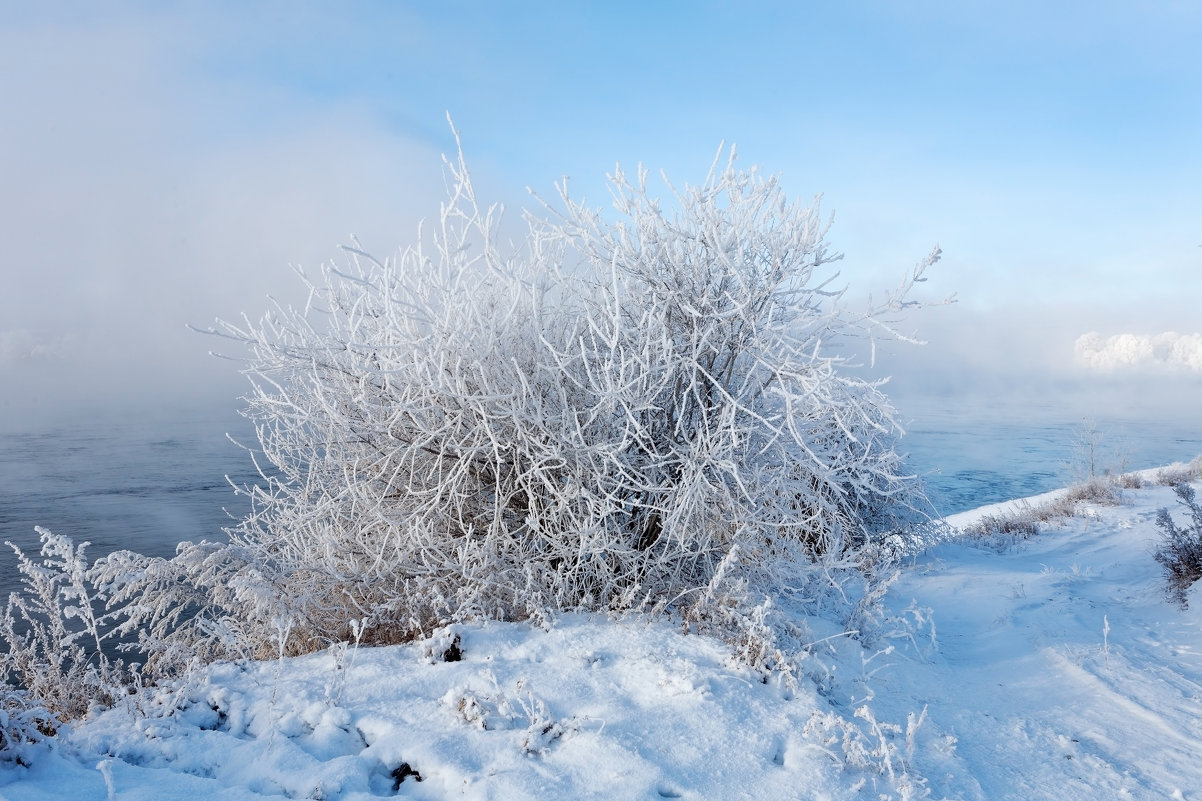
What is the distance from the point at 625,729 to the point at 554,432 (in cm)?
169

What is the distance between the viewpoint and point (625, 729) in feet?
9.59

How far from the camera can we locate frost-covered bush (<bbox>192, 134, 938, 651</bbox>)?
12.9 ft

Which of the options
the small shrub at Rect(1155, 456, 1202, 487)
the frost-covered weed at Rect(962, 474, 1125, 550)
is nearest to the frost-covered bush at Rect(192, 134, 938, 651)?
the frost-covered weed at Rect(962, 474, 1125, 550)

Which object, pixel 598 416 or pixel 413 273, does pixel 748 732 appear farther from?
pixel 413 273

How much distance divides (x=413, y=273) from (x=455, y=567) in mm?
1911

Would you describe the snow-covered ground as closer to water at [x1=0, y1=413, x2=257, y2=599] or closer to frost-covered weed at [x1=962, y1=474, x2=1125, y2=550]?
frost-covered weed at [x1=962, y1=474, x2=1125, y2=550]

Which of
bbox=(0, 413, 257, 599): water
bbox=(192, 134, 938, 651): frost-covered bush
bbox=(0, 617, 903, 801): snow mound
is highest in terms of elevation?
bbox=(192, 134, 938, 651): frost-covered bush

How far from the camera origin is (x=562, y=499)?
381cm

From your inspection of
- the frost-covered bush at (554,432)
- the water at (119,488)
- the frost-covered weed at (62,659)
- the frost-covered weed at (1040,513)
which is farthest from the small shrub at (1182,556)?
the water at (119,488)

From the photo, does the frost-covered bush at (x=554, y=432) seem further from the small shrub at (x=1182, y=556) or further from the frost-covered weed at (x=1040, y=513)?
the frost-covered weed at (x=1040, y=513)

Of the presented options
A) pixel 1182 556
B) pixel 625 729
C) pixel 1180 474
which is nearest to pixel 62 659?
pixel 625 729

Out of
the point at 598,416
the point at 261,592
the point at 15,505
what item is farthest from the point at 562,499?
the point at 15,505

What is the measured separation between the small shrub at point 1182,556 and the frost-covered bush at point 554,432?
506 centimetres

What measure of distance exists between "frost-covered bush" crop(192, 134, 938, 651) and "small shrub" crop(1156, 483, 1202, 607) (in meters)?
5.06
